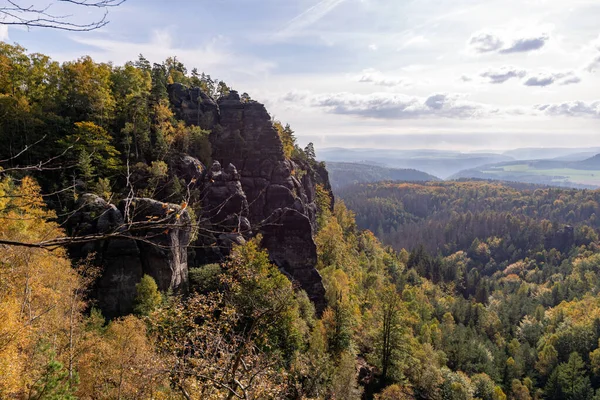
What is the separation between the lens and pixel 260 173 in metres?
53.7

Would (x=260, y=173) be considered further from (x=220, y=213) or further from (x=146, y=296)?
(x=146, y=296)

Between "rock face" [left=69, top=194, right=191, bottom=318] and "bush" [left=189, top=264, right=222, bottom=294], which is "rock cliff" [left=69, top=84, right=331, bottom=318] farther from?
"bush" [left=189, top=264, right=222, bottom=294]

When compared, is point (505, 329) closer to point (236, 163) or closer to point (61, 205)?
point (236, 163)

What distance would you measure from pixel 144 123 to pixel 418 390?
156ft

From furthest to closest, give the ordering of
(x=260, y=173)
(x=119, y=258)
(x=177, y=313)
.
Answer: (x=260, y=173) < (x=119, y=258) < (x=177, y=313)

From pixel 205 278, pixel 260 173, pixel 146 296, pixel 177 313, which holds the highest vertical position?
pixel 260 173

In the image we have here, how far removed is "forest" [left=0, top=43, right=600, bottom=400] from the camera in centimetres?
1410

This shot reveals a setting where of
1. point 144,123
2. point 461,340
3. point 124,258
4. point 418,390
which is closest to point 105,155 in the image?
point 144,123

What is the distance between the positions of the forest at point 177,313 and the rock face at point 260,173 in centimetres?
A: 310

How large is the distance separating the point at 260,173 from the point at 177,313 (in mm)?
37369

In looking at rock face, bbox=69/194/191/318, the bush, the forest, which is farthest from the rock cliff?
the forest

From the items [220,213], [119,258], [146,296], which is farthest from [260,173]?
[146,296]

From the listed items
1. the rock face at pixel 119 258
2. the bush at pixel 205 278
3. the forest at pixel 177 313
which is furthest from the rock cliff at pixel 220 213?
the forest at pixel 177 313

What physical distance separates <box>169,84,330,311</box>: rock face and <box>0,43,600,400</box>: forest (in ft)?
10.2
